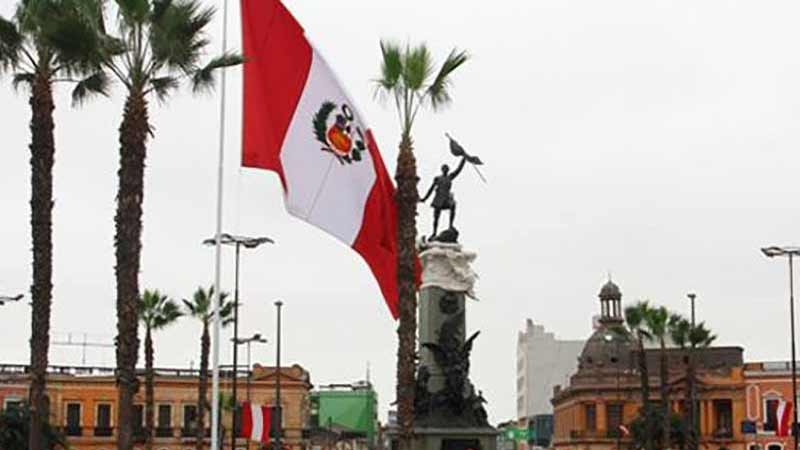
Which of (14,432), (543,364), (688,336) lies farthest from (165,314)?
(543,364)

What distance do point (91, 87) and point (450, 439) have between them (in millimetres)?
12431

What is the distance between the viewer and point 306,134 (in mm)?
22547

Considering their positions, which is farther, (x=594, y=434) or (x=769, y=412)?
(x=594, y=434)

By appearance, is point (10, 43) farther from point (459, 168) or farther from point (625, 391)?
point (625, 391)

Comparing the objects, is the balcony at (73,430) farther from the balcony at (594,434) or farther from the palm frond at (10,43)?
the palm frond at (10,43)

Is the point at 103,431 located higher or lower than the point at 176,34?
lower

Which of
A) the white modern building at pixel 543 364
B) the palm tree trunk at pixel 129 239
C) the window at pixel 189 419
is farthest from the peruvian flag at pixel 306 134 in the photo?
the white modern building at pixel 543 364

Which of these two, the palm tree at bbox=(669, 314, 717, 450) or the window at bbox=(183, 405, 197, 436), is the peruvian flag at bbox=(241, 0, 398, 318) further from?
the window at bbox=(183, 405, 197, 436)

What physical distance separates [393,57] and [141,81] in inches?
268

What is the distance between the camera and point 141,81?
2541 centimetres

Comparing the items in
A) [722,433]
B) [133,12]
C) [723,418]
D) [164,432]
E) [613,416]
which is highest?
[133,12]

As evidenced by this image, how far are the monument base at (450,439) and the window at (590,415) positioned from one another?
79.3 metres

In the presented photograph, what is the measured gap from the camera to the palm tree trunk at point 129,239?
2486 cm

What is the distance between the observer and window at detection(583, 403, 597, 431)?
370 ft
